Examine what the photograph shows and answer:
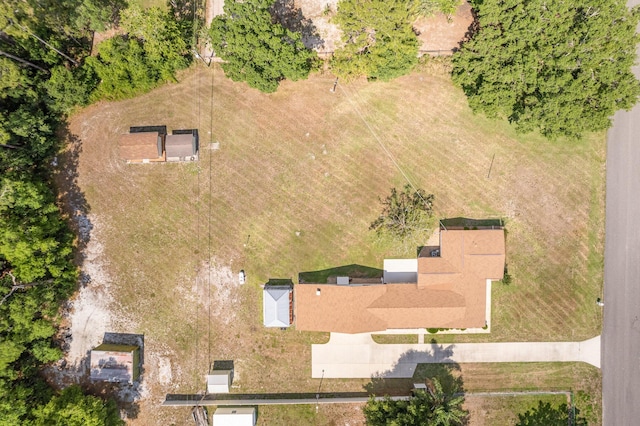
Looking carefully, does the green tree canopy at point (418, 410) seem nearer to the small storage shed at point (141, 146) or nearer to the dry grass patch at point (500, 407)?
the dry grass patch at point (500, 407)

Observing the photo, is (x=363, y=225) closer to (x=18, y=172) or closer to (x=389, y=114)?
(x=389, y=114)

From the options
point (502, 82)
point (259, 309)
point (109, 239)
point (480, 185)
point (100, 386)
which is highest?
point (502, 82)

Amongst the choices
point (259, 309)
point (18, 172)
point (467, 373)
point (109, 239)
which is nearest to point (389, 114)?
point (259, 309)

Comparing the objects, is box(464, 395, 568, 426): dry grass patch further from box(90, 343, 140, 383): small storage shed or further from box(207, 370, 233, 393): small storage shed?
box(90, 343, 140, 383): small storage shed

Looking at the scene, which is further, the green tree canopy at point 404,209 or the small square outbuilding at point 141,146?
the green tree canopy at point 404,209

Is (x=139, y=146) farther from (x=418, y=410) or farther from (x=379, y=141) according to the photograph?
(x=418, y=410)

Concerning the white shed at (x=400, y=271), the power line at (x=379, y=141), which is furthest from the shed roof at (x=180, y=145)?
the white shed at (x=400, y=271)

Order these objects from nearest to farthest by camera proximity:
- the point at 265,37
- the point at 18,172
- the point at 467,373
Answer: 1. the point at 265,37
2. the point at 18,172
3. the point at 467,373
